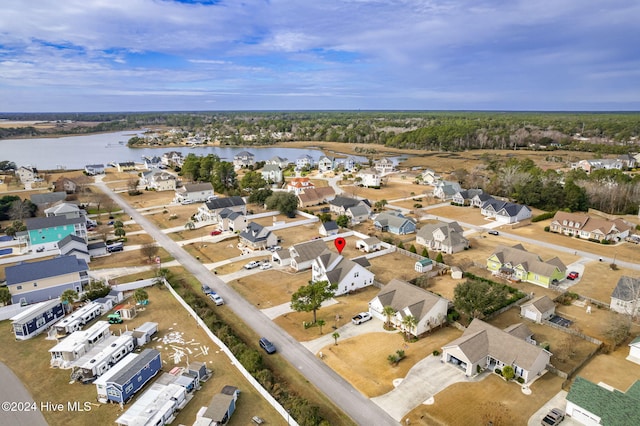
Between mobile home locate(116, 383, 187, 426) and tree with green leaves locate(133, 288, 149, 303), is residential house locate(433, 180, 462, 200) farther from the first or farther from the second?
mobile home locate(116, 383, 187, 426)

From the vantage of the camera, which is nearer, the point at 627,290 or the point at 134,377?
the point at 134,377

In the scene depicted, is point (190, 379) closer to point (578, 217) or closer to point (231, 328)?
point (231, 328)

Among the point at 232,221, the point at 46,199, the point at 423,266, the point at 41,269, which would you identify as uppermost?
the point at 46,199

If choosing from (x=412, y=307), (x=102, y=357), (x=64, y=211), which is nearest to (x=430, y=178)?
(x=412, y=307)

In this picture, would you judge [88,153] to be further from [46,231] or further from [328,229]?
[328,229]

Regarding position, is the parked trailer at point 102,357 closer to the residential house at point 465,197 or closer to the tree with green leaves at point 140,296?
the tree with green leaves at point 140,296

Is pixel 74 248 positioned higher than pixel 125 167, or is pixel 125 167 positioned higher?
pixel 125 167

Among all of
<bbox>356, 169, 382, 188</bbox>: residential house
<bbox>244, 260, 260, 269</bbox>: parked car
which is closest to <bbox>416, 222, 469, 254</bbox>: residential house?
<bbox>244, 260, 260, 269</bbox>: parked car

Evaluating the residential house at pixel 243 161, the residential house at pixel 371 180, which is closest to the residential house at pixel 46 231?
the residential house at pixel 371 180
